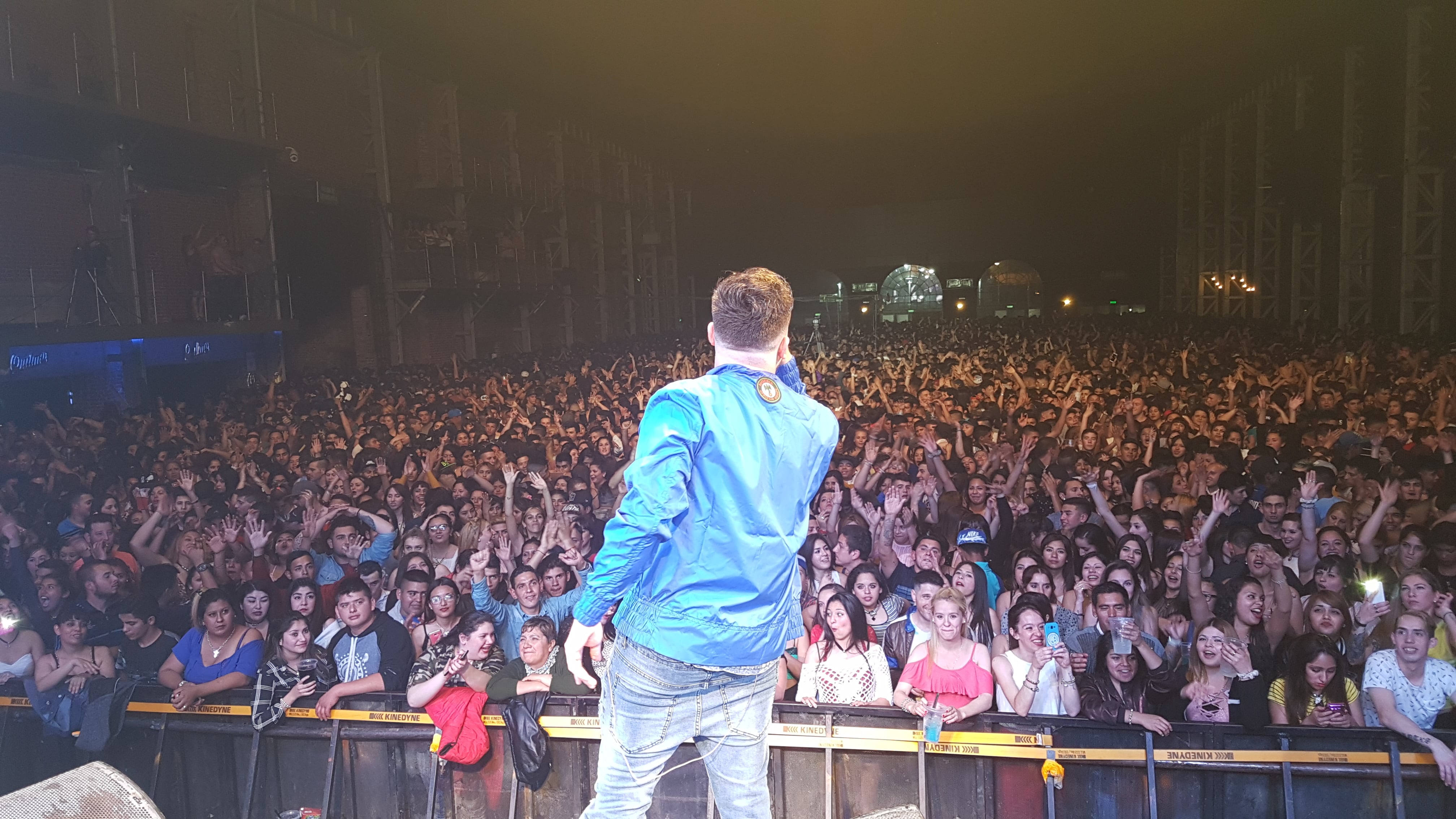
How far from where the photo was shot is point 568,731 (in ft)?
15.6

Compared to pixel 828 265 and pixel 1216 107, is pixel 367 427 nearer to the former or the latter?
pixel 1216 107

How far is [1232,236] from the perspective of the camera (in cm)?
3341

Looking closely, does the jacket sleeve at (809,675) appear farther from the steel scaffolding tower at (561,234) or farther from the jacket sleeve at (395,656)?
the steel scaffolding tower at (561,234)

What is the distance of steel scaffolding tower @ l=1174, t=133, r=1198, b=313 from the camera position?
37562 millimetres

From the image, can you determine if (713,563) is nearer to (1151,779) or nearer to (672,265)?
(1151,779)

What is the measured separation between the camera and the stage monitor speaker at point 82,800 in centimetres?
276

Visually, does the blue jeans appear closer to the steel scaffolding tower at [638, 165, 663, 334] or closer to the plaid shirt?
the plaid shirt

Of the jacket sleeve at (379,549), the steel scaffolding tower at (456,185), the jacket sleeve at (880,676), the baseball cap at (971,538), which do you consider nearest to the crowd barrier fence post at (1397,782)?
the jacket sleeve at (880,676)

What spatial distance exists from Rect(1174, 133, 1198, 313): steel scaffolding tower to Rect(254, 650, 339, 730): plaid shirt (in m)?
37.4

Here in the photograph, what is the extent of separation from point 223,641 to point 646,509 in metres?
4.16

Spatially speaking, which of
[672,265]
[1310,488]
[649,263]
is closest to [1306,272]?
[649,263]

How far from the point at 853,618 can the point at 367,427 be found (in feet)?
30.5

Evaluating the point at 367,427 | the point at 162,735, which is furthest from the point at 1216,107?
the point at 162,735

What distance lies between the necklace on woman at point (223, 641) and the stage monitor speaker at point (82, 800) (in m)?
2.57
